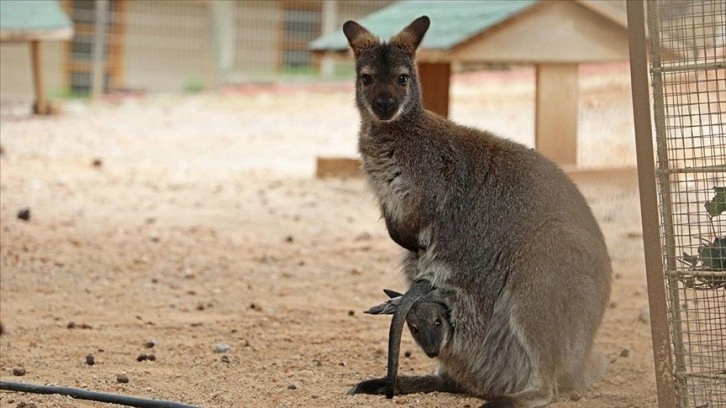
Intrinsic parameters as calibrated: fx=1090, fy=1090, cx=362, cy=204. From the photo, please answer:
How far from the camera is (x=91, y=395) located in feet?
14.6

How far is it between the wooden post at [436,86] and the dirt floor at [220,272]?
1.15m

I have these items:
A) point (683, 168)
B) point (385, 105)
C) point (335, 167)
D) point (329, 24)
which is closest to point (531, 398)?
point (683, 168)

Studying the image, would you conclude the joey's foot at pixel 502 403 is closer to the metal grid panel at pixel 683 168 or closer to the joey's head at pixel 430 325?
the joey's head at pixel 430 325

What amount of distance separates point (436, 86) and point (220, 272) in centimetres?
276

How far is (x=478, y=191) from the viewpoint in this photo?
4.80 metres

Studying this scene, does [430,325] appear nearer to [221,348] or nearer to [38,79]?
[221,348]

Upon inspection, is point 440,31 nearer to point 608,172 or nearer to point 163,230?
point 608,172

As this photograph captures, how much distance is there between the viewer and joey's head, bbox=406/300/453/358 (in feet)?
15.4

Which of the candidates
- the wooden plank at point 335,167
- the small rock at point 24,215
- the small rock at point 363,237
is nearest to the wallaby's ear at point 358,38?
the small rock at point 363,237

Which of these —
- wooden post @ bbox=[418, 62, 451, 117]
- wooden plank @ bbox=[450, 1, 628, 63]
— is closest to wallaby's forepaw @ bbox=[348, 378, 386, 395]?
wooden plank @ bbox=[450, 1, 628, 63]

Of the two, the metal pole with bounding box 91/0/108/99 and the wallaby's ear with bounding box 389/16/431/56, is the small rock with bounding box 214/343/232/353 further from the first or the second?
the metal pole with bounding box 91/0/108/99

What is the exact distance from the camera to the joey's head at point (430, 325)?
4.69 meters

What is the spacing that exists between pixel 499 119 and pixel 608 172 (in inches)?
254

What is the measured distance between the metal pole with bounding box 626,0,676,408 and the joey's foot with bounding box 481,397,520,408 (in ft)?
2.17
